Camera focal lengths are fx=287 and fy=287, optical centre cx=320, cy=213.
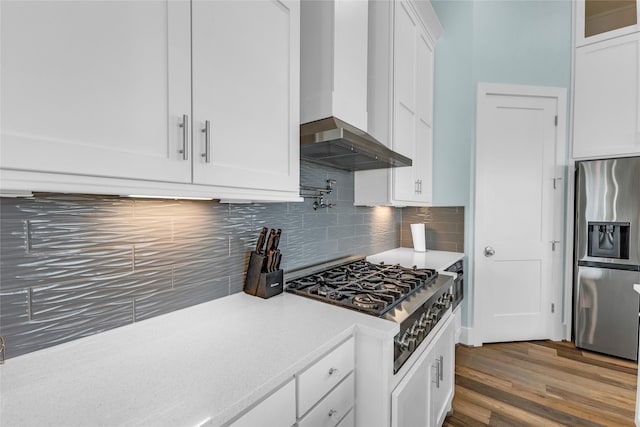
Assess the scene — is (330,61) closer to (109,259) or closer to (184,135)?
(184,135)

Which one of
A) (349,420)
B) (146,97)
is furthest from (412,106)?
(349,420)

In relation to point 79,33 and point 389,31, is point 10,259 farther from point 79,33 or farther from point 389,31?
point 389,31

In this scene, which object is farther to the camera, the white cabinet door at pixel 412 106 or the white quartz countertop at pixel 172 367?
the white cabinet door at pixel 412 106

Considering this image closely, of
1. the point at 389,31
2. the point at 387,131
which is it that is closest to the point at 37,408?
the point at 387,131

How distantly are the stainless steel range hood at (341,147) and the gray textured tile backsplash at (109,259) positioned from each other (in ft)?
1.31

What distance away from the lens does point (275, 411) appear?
77cm

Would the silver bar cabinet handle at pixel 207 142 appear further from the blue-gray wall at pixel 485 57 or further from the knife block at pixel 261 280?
the blue-gray wall at pixel 485 57

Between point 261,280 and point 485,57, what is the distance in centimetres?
296

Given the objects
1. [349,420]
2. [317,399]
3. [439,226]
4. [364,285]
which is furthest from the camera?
[439,226]

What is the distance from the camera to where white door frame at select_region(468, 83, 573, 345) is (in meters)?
2.76

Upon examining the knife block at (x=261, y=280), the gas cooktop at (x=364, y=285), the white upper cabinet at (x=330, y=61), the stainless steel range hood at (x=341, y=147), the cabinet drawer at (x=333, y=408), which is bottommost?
the cabinet drawer at (x=333, y=408)

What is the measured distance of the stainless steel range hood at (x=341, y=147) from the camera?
1.25 metres

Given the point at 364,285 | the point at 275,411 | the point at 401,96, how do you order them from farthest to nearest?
the point at 401,96 < the point at 364,285 < the point at 275,411

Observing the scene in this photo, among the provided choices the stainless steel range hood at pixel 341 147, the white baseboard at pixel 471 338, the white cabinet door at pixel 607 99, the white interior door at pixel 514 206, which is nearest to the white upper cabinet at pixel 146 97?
the stainless steel range hood at pixel 341 147
